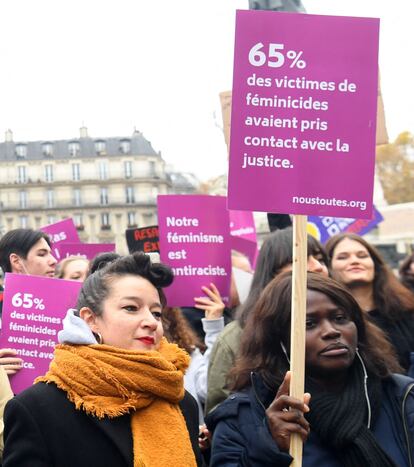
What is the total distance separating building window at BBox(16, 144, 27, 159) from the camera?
7269 cm

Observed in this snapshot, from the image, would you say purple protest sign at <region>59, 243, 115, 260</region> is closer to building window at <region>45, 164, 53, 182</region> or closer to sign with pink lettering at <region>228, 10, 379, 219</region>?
sign with pink lettering at <region>228, 10, 379, 219</region>

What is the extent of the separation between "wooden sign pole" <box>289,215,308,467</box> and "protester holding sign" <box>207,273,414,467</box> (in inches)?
1.4

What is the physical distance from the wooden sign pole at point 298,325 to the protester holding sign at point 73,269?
90.5 inches

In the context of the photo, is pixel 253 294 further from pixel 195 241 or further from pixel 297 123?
pixel 297 123

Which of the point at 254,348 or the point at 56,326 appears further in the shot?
the point at 56,326

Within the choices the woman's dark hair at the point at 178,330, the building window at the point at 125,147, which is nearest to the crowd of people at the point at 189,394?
the woman's dark hair at the point at 178,330

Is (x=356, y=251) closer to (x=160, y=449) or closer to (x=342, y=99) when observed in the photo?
(x=342, y=99)

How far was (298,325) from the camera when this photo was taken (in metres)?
2.97

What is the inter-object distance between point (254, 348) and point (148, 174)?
7126 centimetres

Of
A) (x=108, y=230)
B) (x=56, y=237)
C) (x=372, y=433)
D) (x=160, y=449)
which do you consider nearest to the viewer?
(x=160, y=449)

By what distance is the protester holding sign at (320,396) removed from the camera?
2896 millimetres

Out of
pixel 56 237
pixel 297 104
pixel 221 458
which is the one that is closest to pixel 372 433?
pixel 221 458

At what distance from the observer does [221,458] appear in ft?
9.91

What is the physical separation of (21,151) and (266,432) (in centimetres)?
7262
